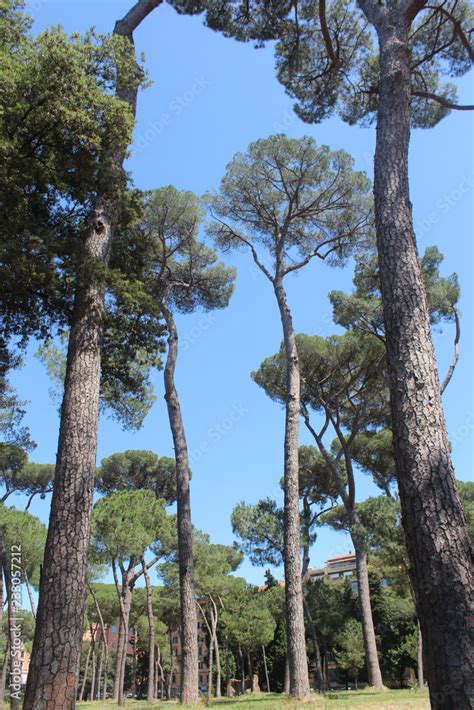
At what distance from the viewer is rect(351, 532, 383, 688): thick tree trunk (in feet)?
43.0

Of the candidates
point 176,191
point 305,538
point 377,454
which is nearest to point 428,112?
point 176,191

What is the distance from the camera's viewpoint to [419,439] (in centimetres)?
331

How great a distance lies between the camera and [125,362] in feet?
25.3

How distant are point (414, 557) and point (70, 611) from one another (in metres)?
2.67

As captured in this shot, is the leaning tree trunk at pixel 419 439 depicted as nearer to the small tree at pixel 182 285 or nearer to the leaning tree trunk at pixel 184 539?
the small tree at pixel 182 285

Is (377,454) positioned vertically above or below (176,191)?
below

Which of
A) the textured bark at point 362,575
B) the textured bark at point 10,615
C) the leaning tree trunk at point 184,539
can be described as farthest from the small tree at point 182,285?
the textured bark at point 362,575

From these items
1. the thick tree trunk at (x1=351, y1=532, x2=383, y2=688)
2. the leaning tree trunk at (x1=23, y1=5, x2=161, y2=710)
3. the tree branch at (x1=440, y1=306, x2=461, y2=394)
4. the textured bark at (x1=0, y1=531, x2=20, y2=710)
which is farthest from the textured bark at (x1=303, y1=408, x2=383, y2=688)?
the leaning tree trunk at (x1=23, y1=5, x2=161, y2=710)

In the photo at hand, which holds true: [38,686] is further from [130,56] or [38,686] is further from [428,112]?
[428,112]

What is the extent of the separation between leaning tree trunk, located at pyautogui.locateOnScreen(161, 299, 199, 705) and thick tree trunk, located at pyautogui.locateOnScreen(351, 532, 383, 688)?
661 cm

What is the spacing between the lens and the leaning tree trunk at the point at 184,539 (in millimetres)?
8441

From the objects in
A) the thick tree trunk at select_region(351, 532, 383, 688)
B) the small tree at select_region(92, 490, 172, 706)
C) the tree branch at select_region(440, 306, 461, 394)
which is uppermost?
the tree branch at select_region(440, 306, 461, 394)

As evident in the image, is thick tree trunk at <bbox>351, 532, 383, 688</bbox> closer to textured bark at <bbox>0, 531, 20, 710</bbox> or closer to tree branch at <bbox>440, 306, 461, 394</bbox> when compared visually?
tree branch at <bbox>440, 306, 461, 394</bbox>

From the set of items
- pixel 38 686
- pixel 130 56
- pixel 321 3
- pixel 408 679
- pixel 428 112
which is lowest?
pixel 408 679
